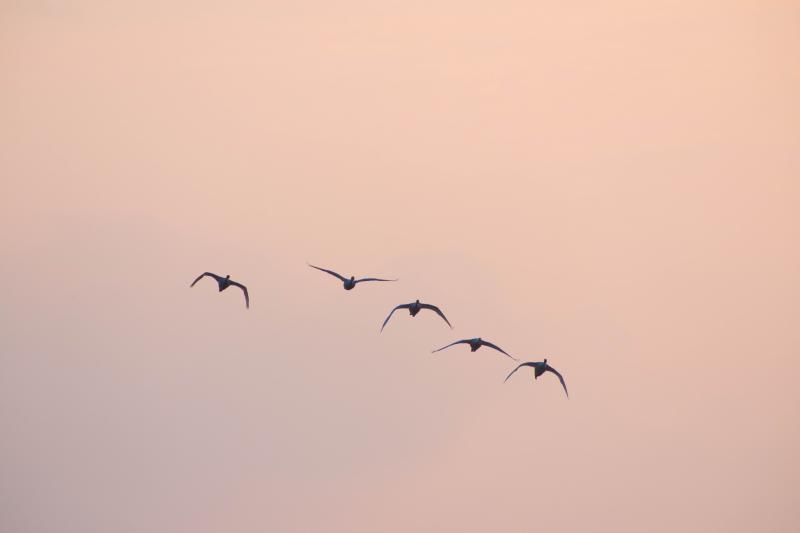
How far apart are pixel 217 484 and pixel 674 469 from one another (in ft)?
23.2

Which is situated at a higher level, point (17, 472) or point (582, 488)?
point (582, 488)

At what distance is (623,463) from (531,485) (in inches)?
57.0

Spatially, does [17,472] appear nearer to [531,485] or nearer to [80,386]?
[80,386]

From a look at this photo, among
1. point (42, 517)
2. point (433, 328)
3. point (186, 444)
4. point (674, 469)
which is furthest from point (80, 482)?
point (674, 469)

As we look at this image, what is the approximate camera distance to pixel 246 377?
18.2m

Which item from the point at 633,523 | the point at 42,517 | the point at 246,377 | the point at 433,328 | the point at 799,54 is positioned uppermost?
the point at 799,54

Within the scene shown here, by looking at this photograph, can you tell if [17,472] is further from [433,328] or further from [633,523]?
[633,523]

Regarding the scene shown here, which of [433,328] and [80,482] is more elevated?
[433,328]

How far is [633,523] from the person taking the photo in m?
17.8

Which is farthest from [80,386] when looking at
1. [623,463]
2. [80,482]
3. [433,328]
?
[623,463]

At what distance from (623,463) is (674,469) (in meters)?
0.78

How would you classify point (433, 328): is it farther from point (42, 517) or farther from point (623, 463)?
point (42, 517)

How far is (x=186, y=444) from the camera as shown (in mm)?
18234

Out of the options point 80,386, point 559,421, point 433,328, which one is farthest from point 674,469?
point 80,386
